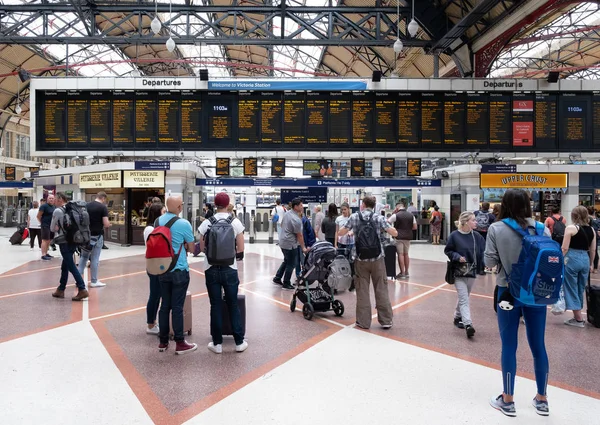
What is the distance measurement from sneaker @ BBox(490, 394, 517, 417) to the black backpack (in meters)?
2.31

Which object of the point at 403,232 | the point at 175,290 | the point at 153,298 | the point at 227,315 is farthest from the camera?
the point at 403,232

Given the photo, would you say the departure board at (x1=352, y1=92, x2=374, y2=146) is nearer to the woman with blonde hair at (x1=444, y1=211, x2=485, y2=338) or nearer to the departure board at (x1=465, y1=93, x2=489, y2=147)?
the departure board at (x1=465, y1=93, x2=489, y2=147)

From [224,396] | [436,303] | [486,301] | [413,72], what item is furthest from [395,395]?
[413,72]

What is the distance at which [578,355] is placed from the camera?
4.47 m

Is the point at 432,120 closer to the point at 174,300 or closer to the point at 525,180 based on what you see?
the point at 525,180

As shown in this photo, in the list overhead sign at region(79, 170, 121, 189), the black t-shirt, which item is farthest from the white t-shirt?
overhead sign at region(79, 170, 121, 189)

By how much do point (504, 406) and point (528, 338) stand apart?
0.53 metres

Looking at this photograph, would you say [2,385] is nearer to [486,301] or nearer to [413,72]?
[486,301]

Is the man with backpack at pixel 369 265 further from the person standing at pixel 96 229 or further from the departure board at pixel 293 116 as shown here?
the departure board at pixel 293 116

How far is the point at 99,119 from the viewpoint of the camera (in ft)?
39.9

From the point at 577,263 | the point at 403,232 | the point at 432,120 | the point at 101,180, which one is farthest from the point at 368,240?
the point at 101,180

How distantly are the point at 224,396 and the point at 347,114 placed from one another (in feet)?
32.3

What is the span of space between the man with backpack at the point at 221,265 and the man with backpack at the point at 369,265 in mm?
1533

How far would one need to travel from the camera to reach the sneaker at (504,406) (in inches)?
123
